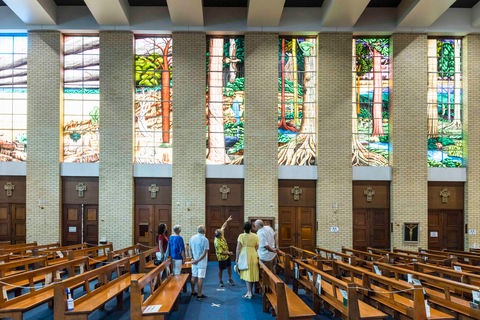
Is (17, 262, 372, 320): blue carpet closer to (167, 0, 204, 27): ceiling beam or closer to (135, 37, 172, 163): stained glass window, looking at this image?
(135, 37, 172, 163): stained glass window

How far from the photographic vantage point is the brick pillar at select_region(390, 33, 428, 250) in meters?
12.3

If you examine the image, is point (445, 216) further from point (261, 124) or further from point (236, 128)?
point (236, 128)

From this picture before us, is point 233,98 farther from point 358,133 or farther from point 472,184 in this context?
point 472,184

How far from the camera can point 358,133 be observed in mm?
12859

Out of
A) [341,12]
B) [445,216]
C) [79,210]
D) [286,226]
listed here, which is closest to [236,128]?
[286,226]

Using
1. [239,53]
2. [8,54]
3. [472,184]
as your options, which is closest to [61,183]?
[8,54]

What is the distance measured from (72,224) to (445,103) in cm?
1434

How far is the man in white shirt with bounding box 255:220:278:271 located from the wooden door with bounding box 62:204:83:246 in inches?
316

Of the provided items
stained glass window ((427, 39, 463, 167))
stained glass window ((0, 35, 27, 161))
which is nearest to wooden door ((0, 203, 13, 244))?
stained glass window ((0, 35, 27, 161))

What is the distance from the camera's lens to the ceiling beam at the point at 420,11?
11.3 m

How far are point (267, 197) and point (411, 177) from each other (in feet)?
17.1

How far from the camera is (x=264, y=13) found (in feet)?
38.8

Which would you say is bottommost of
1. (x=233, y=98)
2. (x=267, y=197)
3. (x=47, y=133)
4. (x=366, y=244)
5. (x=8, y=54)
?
(x=366, y=244)

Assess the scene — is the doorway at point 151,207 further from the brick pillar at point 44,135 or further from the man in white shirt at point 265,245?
the man in white shirt at point 265,245
